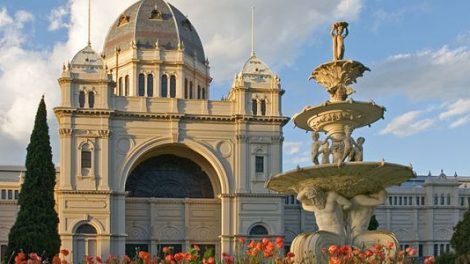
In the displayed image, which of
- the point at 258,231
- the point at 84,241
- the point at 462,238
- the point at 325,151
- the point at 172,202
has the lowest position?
the point at 84,241

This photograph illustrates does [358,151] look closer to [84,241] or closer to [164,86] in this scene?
[84,241]

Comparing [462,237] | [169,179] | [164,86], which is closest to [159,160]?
[169,179]

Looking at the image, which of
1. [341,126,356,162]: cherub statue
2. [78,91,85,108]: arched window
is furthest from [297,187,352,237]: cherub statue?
[78,91,85,108]: arched window

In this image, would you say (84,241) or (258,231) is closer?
(84,241)

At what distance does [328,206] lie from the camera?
14906 mm

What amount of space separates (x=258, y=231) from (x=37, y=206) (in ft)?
46.8

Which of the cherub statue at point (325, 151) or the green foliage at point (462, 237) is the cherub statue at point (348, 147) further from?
the green foliage at point (462, 237)

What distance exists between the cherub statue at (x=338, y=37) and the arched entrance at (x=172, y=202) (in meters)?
32.8

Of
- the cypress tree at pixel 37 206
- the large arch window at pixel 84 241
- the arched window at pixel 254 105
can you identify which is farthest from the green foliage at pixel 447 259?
the large arch window at pixel 84 241

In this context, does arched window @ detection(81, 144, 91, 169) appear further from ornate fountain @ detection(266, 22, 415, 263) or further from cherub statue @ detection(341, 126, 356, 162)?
cherub statue @ detection(341, 126, 356, 162)

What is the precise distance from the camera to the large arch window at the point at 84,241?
1777 inches

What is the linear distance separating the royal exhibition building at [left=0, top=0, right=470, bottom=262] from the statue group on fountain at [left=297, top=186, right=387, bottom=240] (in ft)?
104

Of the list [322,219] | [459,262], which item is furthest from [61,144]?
[322,219]

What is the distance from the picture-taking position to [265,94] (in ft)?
162
